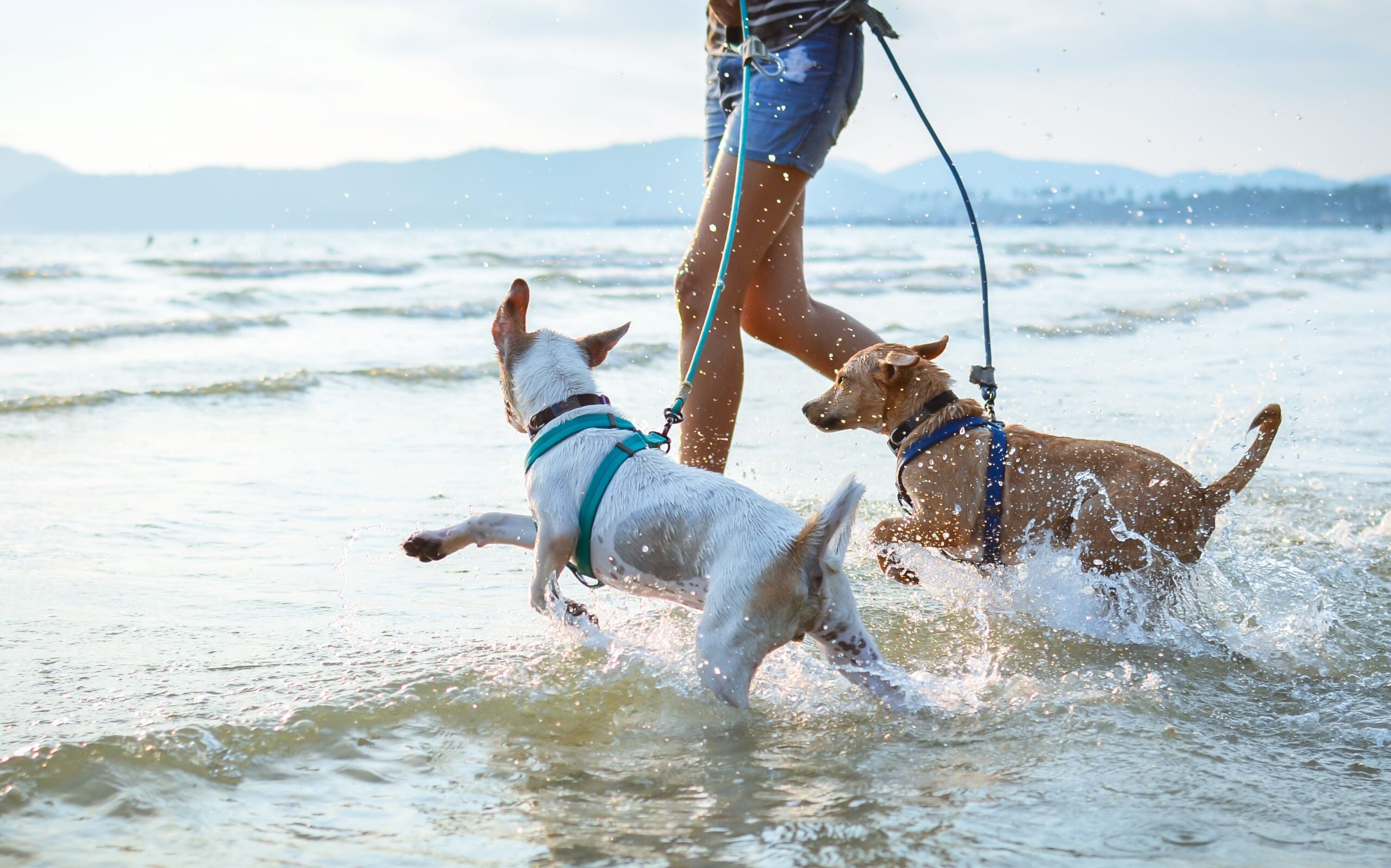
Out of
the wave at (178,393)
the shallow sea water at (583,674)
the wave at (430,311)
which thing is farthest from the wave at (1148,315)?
the wave at (178,393)

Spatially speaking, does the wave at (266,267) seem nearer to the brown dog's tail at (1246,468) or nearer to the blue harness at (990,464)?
the blue harness at (990,464)

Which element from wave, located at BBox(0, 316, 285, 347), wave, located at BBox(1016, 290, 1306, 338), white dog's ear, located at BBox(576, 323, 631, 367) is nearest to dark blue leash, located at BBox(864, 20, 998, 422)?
white dog's ear, located at BBox(576, 323, 631, 367)

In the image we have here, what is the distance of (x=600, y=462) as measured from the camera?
3260 millimetres

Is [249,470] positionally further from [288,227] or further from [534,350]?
[288,227]

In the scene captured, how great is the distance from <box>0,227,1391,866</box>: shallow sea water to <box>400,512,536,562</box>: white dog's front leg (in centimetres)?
29

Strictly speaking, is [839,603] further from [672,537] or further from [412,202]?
[412,202]

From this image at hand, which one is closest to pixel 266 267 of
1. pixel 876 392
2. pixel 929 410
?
pixel 876 392

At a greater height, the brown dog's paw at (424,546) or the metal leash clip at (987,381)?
the metal leash clip at (987,381)

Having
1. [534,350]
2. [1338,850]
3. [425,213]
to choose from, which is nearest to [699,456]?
[534,350]

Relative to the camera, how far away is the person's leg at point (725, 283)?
420 cm

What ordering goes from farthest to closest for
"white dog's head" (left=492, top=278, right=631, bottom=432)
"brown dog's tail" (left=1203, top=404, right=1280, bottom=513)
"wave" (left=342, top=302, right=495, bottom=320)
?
"wave" (left=342, top=302, right=495, bottom=320), "brown dog's tail" (left=1203, top=404, right=1280, bottom=513), "white dog's head" (left=492, top=278, right=631, bottom=432)

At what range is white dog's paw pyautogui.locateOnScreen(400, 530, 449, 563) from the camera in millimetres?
3449

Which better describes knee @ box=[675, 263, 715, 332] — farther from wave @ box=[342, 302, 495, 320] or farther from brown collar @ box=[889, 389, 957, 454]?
wave @ box=[342, 302, 495, 320]

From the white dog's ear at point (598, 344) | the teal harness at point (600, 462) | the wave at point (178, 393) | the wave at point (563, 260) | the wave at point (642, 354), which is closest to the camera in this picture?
the teal harness at point (600, 462)
